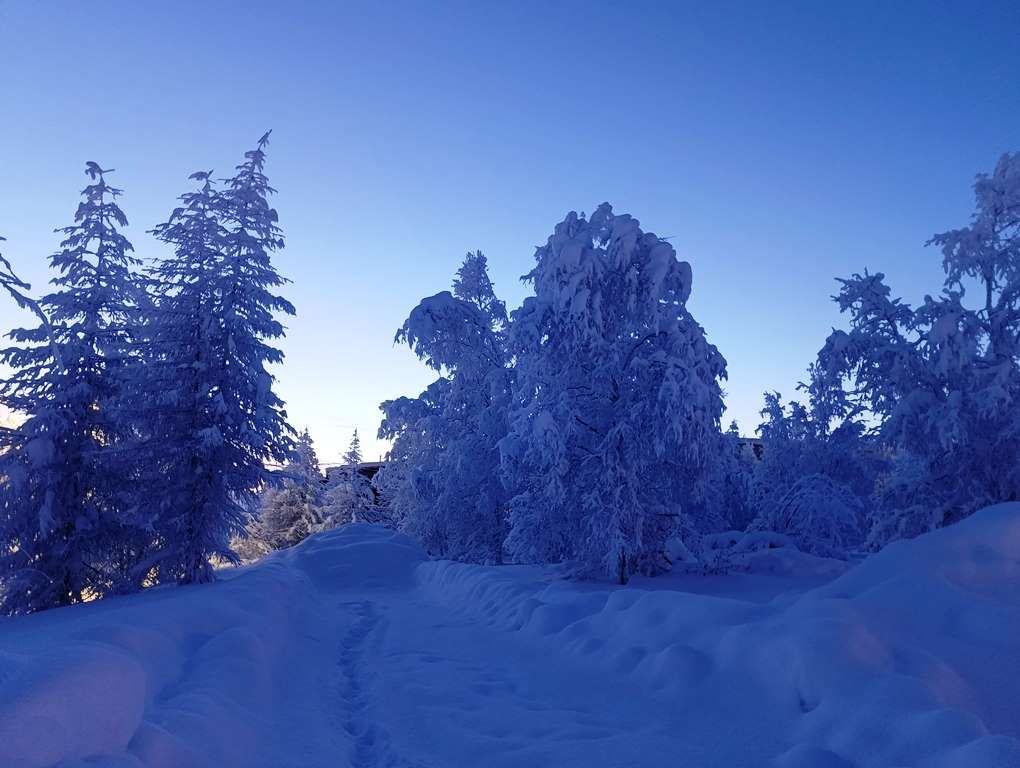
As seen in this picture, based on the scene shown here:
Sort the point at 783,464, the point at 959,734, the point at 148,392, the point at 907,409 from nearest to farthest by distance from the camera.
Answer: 1. the point at 959,734
2. the point at 907,409
3. the point at 148,392
4. the point at 783,464

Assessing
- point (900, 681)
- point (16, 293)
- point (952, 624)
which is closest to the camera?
point (16, 293)

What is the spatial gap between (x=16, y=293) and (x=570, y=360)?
1074 centimetres

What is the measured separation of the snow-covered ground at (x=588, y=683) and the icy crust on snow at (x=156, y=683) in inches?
0.7

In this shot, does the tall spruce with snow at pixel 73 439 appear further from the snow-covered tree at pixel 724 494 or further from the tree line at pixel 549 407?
the snow-covered tree at pixel 724 494

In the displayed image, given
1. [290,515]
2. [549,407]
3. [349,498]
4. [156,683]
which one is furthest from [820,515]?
[290,515]

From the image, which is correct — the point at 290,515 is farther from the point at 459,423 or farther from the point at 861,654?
the point at 861,654

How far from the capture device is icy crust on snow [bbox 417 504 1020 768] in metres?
4.21

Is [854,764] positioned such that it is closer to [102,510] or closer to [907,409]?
[907,409]

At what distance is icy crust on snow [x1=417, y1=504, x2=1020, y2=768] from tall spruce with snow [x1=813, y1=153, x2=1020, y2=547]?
5850 mm

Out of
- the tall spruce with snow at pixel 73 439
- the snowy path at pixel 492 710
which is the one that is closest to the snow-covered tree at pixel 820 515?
the snowy path at pixel 492 710

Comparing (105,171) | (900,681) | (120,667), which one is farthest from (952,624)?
(105,171)

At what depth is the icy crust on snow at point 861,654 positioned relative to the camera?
4207mm

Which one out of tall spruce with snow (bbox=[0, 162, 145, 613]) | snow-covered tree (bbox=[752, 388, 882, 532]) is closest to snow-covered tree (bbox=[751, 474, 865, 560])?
snow-covered tree (bbox=[752, 388, 882, 532])

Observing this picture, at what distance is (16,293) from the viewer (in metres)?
4.23
